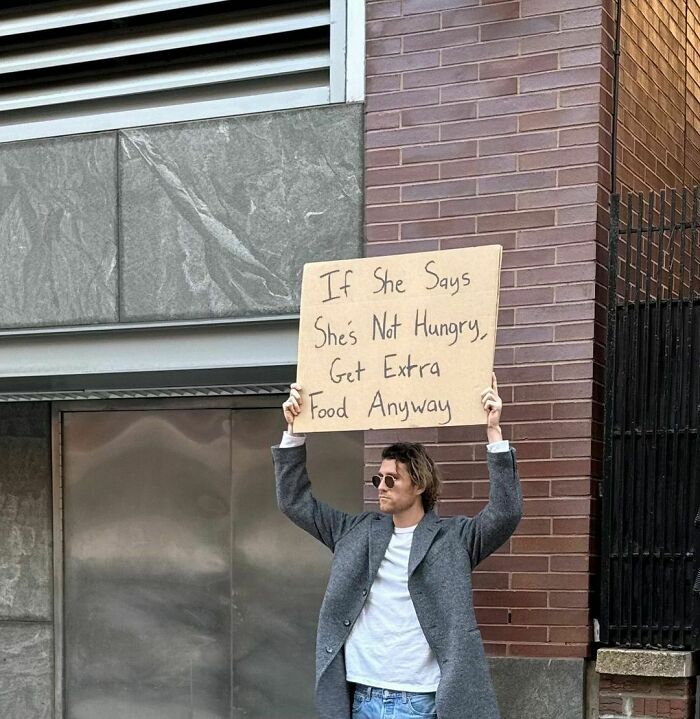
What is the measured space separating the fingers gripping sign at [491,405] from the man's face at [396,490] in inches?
13.9

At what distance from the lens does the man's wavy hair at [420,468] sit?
186 inches

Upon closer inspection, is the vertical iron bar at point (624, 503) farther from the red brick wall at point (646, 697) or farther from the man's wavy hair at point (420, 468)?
the man's wavy hair at point (420, 468)

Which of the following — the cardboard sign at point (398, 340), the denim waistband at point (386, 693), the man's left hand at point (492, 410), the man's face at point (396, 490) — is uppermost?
the cardboard sign at point (398, 340)

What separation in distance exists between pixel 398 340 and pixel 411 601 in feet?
3.18

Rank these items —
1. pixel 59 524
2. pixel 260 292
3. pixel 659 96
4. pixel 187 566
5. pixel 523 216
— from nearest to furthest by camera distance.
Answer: pixel 523 216 → pixel 260 292 → pixel 659 96 → pixel 187 566 → pixel 59 524

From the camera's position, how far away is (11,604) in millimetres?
7980

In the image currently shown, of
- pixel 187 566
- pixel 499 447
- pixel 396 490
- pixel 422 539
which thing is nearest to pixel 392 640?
pixel 422 539

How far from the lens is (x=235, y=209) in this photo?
20.4 feet

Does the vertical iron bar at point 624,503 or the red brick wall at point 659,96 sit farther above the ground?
the red brick wall at point 659,96

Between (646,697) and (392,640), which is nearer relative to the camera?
(392,640)

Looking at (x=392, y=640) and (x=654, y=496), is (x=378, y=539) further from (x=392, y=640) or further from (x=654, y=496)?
(x=654, y=496)

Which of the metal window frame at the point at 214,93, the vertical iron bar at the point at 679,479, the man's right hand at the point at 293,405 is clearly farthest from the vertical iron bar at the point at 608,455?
the metal window frame at the point at 214,93

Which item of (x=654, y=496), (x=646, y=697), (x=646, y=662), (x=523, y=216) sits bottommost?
(x=646, y=697)

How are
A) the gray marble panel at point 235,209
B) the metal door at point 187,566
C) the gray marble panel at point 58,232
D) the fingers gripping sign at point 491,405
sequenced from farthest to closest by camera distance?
the metal door at point 187,566, the gray marble panel at point 58,232, the gray marble panel at point 235,209, the fingers gripping sign at point 491,405
